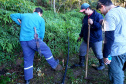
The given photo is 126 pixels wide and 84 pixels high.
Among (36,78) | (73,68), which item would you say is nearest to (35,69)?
(36,78)

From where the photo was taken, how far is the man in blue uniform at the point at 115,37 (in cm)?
165

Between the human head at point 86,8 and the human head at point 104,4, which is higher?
the human head at point 86,8

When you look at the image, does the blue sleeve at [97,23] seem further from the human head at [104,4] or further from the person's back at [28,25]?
the person's back at [28,25]

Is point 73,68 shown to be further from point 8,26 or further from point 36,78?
point 8,26

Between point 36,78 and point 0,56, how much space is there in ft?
4.69

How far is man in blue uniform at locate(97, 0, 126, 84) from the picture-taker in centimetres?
165

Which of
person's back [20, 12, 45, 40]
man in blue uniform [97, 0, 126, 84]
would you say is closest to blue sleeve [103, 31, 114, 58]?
man in blue uniform [97, 0, 126, 84]

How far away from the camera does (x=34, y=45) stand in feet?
8.64

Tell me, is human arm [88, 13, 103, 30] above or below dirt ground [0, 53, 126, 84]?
above

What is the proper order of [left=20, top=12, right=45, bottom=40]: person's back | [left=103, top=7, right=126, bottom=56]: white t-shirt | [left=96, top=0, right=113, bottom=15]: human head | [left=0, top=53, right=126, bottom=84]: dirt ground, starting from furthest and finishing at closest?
[left=0, top=53, right=126, bottom=84]: dirt ground → [left=20, top=12, right=45, bottom=40]: person's back → [left=96, top=0, right=113, bottom=15]: human head → [left=103, top=7, right=126, bottom=56]: white t-shirt

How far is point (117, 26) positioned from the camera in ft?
5.64

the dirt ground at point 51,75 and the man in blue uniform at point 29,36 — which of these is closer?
the man in blue uniform at point 29,36

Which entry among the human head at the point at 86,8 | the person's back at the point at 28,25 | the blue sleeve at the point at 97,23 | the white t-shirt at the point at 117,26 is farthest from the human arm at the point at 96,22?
the person's back at the point at 28,25

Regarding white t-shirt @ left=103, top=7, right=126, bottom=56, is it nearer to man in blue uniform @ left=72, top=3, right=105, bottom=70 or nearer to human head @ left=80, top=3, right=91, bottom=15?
man in blue uniform @ left=72, top=3, right=105, bottom=70
